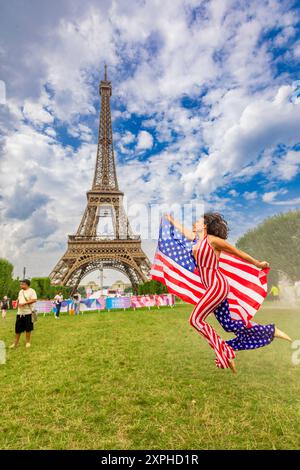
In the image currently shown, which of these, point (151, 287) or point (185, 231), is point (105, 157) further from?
point (185, 231)

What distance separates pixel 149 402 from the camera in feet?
12.0

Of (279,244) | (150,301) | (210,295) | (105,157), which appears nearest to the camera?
(210,295)

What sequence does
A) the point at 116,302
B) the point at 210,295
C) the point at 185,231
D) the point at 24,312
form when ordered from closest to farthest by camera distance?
1. the point at 210,295
2. the point at 185,231
3. the point at 24,312
4. the point at 116,302

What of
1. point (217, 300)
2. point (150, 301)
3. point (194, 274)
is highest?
point (194, 274)

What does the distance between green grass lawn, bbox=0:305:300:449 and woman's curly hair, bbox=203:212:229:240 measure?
6.94 feet

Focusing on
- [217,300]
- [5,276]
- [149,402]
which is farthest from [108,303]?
[217,300]

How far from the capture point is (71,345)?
8.27 meters

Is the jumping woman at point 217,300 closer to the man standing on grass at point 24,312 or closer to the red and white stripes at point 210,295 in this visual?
the red and white stripes at point 210,295

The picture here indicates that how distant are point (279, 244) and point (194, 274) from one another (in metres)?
33.2

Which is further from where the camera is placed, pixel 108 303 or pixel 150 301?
pixel 150 301

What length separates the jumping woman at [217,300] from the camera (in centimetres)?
385

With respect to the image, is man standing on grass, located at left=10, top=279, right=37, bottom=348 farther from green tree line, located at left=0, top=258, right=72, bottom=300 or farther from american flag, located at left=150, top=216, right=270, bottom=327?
green tree line, located at left=0, top=258, right=72, bottom=300

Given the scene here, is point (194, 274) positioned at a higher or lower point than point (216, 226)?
lower

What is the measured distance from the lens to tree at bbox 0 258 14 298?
1512 inches
